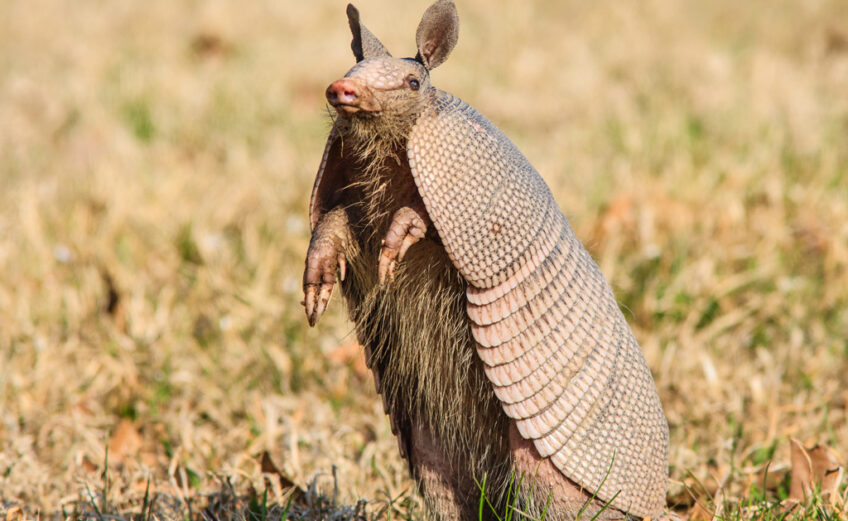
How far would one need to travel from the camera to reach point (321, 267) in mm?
2188

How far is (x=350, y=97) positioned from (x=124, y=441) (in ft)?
7.35

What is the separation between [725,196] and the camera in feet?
17.3

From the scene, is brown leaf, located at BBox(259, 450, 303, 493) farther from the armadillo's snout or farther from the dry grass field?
the armadillo's snout

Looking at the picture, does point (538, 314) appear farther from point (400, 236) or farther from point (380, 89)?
point (380, 89)

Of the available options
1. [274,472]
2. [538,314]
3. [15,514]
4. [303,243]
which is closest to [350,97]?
[538,314]

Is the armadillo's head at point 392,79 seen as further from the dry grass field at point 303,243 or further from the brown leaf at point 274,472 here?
the brown leaf at point 274,472

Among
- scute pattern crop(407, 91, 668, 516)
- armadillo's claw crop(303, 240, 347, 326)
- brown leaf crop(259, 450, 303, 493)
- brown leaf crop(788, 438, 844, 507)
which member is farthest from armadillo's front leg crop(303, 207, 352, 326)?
brown leaf crop(788, 438, 844, 507)

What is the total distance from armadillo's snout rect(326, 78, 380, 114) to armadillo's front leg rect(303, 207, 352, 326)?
1.15 feet

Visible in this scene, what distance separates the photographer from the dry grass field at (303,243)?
3.53 metres

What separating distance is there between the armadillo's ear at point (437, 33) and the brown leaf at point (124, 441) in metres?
2.19

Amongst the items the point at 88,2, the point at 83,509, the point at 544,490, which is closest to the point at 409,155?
the point at 544,490

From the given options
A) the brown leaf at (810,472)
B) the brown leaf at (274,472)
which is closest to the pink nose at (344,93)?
the brown leaf at (274,472)

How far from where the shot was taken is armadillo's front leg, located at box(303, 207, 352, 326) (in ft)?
7.16

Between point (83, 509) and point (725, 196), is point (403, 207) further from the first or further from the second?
point (725, 196)
